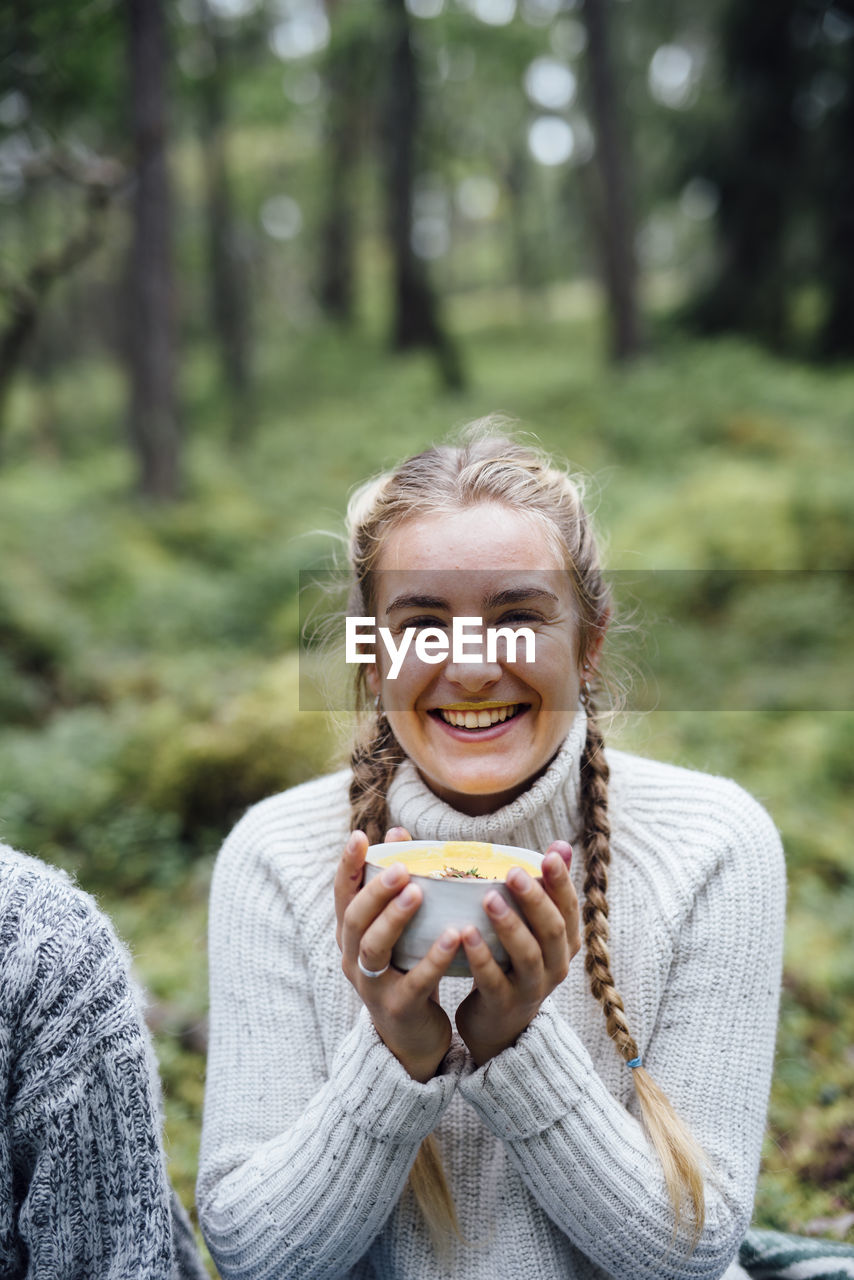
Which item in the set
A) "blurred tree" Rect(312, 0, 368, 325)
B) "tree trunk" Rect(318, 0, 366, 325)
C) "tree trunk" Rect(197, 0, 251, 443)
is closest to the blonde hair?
"tree trunk" Rect(197, 0, 251, 443)

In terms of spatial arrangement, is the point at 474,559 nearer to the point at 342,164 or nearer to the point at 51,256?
the point at 51,256

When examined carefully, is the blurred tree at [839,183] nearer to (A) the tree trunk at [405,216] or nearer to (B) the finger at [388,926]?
(A) the tree trunk at [405,216]

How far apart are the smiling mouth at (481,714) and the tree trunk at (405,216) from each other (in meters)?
12.0

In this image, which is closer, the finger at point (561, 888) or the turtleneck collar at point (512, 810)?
the finger at point (561, 888)

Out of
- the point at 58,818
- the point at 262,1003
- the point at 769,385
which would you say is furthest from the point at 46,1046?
the point at 769,385

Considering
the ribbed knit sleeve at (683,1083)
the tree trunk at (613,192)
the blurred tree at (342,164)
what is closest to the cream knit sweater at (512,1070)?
the ribbed knit sleeve at (683,1083)

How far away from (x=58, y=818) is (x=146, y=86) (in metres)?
6.42

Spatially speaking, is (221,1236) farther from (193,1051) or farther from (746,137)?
(746,137)

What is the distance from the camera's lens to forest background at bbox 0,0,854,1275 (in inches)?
159

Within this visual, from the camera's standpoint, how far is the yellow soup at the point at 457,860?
4.36ft

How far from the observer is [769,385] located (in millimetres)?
11039

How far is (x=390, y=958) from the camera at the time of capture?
49.5 inches

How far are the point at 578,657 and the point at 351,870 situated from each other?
0.57 m

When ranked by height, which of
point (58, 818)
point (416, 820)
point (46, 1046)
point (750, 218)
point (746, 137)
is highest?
point (746, 137)
